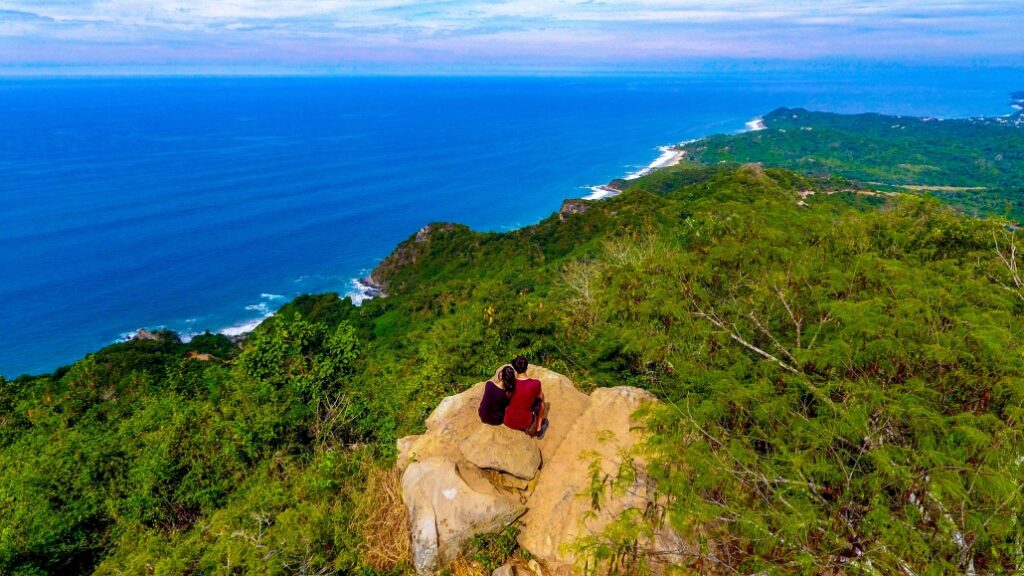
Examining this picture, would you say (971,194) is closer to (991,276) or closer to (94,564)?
(991,276)

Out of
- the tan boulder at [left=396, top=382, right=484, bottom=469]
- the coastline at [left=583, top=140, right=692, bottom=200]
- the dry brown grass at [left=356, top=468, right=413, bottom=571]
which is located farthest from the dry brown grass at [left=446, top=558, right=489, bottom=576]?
the coastline at [left=583, top=140, right=692, bottom=200]

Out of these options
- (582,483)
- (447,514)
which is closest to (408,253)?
(447,514)

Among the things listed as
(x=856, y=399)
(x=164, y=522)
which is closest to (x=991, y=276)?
(x=856, y=399)

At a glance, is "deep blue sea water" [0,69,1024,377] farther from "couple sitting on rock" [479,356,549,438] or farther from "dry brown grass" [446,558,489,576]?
"dry brown grass" [446,558,489,576]

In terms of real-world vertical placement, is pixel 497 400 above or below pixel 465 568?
above

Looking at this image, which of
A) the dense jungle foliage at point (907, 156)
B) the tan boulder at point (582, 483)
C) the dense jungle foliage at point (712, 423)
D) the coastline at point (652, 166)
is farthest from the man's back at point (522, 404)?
the dense jungle foliage at point (907, 156)

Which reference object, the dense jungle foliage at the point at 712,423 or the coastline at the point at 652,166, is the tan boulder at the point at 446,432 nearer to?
the dense jungle foliage at the point at 712,423

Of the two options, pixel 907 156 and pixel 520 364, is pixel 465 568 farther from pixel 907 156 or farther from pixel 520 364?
pixel 907 156
